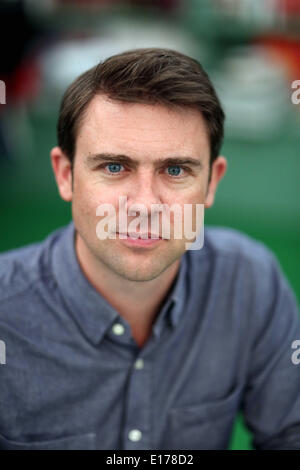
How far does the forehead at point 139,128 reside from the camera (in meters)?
1.06

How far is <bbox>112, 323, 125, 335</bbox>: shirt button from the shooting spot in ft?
3.90

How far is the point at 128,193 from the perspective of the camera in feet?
3.55

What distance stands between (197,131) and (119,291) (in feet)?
1.24

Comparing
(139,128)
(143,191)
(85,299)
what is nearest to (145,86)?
(139,128)

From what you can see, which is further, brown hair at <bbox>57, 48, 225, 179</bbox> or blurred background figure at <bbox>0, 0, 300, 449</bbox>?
blurred background figure at <bbox>0, 0, 300, 449</bbox>

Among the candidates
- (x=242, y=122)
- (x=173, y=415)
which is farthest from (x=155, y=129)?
(x=242, y=122)

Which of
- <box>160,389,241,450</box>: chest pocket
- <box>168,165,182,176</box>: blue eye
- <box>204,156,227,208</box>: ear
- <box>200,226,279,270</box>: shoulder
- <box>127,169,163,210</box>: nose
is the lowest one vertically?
<box>160,389,241,450</box>: chest pocket

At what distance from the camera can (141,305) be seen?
1.26 metres

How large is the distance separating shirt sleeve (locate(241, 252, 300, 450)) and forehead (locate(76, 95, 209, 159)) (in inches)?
17.6

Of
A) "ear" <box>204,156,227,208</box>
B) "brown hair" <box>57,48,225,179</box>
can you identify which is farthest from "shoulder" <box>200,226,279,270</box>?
"brown hair" <box>57,48,225,179</box>

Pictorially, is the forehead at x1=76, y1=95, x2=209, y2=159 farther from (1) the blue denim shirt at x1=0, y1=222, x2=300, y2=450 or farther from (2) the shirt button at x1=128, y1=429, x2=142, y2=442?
(2) the shirt button at x1=128, y1=429, x2=142, y2=442

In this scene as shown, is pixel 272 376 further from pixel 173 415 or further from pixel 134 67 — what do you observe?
pixel 134 67

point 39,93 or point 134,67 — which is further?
point 39,93

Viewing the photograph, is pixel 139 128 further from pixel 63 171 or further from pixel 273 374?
pixel 273 374
